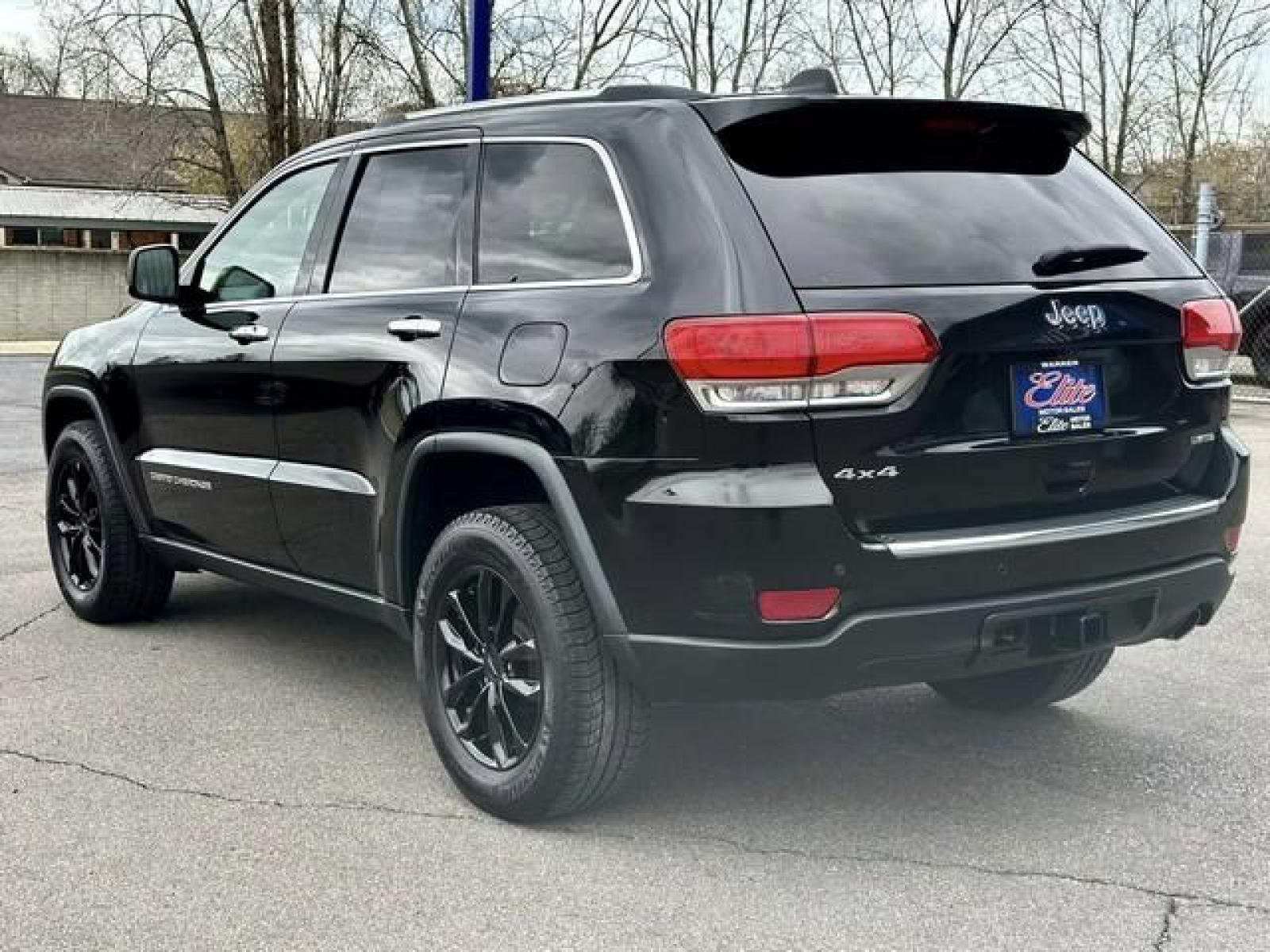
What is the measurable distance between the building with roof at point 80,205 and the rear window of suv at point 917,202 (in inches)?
1080

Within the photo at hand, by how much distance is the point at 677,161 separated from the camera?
3328 millimetres

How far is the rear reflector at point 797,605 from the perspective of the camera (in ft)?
9.93

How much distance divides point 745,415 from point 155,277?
8.98 ft

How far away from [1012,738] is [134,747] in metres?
2.60

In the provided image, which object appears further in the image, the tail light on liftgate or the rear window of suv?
the rear window of suv

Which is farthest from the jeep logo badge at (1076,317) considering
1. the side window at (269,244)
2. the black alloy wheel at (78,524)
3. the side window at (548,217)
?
the black alloy wheel at (78,524)

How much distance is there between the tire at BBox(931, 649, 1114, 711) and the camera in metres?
4.32

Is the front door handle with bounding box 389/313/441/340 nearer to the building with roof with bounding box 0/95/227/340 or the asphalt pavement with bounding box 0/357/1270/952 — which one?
the asphalt pavement with bounding box 0/357/1270/952

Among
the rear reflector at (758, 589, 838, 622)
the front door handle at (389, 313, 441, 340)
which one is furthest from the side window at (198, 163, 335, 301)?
the rear reflector at (758, 589, 838, 622)

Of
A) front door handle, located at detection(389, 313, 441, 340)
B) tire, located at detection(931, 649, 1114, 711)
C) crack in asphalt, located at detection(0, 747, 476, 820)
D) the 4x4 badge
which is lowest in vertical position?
crack in asphalt, located at detection(0, 747, 476, 820)

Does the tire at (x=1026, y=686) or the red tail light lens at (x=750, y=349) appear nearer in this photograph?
the red tail light lens at (x=750, y=349)

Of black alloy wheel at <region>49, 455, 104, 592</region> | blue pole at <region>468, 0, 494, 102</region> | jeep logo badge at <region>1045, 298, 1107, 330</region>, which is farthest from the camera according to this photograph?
blue pole at <region>468, 0, 494, 102</region>

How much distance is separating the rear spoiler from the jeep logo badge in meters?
0.55

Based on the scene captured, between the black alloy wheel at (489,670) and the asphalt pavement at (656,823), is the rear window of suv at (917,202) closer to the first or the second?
the black alloy wheel at (489,670)
